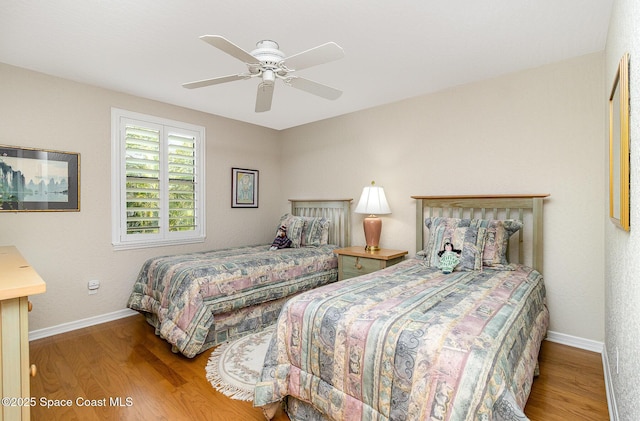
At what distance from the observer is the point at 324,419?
165 centimetres

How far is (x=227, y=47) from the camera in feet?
5.58

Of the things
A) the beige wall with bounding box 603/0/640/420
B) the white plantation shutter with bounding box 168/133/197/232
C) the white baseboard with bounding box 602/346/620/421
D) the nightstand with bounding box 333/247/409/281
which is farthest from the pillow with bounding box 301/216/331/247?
the beige wall with bounding box 603/0/640/420

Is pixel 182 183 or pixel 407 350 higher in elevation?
pixel 182 183

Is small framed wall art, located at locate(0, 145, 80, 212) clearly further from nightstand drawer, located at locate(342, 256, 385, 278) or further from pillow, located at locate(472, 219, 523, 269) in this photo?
pillow, located at locate(472, 219, 523, 269)

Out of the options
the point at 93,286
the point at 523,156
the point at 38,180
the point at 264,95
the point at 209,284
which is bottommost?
the point at 93,286

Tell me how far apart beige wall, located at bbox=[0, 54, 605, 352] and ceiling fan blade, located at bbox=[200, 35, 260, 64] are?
7.49 feet

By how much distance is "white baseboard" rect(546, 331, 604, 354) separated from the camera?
261cm

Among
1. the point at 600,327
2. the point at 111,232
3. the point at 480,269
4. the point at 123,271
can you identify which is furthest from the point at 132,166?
the point at 600,327

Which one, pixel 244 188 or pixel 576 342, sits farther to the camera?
pixel 244 188

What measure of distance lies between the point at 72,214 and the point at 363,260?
2943mm

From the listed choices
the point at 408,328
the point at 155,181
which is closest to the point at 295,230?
the point at 155,181

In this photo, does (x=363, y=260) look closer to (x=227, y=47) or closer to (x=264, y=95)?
(x=264, y=95)

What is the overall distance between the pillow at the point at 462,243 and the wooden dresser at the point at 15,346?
2.52m

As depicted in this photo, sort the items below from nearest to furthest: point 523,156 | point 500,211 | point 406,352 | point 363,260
Answer: point 406,352
point 523,156
point 500,211
point 363,260
